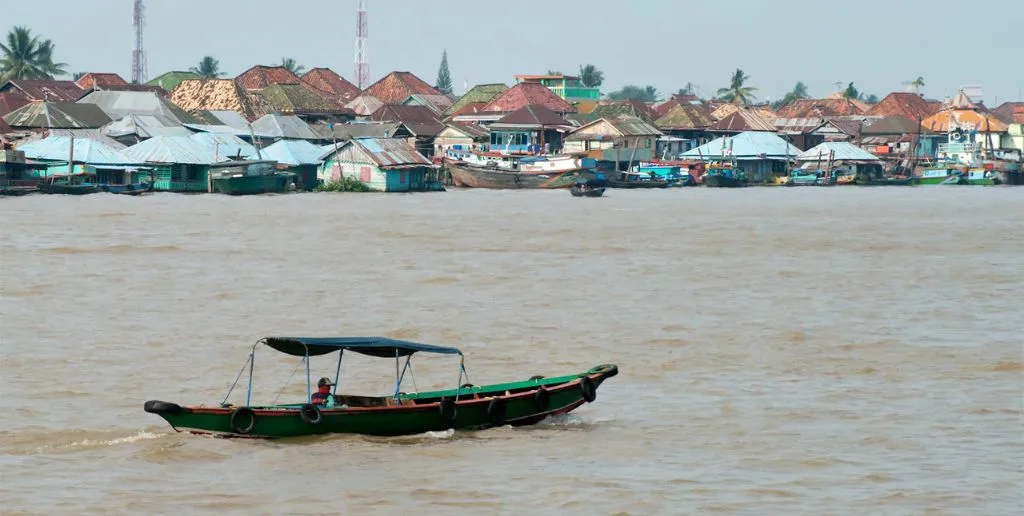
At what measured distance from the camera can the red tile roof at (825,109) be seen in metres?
102

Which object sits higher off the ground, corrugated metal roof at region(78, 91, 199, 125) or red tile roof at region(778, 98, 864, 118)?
red tile roof at region(778, 98, 864, 118)

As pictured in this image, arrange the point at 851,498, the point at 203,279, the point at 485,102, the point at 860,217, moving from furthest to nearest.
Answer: the point at 485,102 < the point at 860,217 < the point at 203,279 < the point at 851,498

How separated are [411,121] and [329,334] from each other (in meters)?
57.6

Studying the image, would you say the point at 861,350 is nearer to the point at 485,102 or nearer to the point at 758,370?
the point at 758,370

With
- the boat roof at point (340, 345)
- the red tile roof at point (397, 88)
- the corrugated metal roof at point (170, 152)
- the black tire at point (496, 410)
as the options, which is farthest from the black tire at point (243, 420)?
the red tile roof at point (397, 88)

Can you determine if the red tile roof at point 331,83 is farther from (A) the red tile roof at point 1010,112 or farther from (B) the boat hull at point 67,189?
(A) the red tile roof at point 1010,112

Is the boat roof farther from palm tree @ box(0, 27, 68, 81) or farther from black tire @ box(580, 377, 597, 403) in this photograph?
palm tree @ box(0, 27, 68, 81)

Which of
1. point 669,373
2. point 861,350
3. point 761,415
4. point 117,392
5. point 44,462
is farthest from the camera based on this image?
point 861,350

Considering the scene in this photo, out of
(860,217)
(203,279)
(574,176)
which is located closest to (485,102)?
(574,176)

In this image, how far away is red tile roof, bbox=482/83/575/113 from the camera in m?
85.6

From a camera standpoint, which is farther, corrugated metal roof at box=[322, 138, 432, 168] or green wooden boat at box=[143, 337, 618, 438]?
corrugated metal roof at box=[322, 138, 432, 168]

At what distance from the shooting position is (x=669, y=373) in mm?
18062

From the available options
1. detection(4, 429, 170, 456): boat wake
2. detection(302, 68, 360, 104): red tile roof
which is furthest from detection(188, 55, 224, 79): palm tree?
detection(4, 429, 170, 456): boat wake

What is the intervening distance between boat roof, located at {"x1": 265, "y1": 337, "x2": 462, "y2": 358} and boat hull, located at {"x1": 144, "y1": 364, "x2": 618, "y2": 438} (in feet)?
1.49
